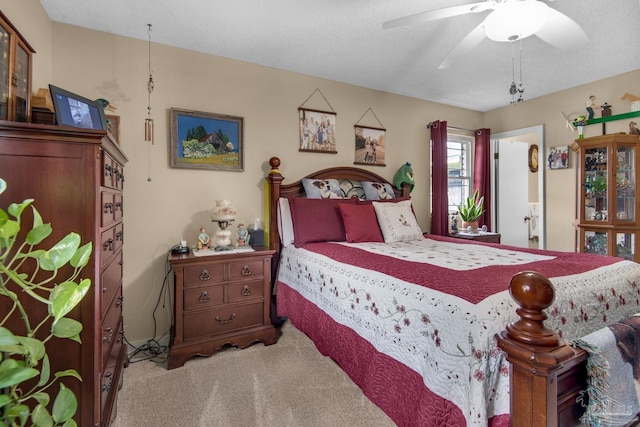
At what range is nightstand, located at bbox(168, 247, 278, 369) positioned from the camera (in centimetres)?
215

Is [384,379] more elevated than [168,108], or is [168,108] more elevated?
[168,108]

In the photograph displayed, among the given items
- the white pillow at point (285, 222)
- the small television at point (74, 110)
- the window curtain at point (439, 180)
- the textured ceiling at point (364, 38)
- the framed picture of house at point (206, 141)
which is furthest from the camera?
the window curtain at point (439, 180)

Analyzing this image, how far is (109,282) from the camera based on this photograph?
145 centimetres

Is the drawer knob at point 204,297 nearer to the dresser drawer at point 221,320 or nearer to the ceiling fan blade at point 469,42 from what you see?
the dresser drawer at point 221,320

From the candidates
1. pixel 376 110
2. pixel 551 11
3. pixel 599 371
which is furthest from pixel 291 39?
→ pixel 599 371

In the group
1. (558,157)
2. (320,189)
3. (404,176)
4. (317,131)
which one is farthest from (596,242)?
(317,131)

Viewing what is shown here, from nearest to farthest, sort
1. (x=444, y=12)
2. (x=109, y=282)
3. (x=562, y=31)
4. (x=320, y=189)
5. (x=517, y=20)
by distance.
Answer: (x=109, y=282), (x=517, y=20), (x=444, y=12), (x=562, y=31), (x=320, y=189)

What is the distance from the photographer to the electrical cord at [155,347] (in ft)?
7.51

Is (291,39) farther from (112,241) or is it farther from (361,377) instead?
(361,377)

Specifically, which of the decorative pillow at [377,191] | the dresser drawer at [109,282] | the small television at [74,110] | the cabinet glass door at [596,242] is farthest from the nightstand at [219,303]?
the cabinet glass door at [596,242]

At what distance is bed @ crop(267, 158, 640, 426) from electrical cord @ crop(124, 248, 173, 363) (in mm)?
1079

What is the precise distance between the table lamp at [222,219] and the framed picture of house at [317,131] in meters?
1.05

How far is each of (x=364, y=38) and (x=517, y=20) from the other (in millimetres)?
1154

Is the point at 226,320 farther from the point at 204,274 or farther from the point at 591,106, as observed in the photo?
the point at 591,106
